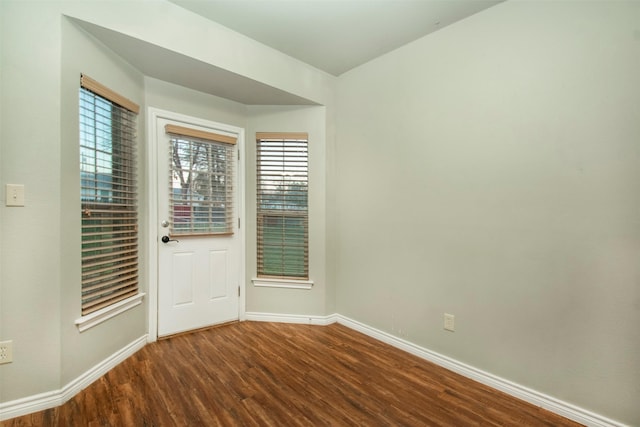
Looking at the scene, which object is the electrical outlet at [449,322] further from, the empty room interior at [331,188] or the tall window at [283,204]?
the tall window at [283,204]

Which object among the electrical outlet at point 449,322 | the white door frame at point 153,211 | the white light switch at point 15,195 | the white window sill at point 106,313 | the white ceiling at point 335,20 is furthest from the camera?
the white door frame at point 153,211

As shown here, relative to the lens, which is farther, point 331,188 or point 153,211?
point 331,188

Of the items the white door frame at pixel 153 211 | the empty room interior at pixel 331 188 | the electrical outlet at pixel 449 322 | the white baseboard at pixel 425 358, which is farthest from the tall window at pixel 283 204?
the electrical outlet at pixel 449 322

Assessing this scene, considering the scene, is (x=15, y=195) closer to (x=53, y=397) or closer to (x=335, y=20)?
(x=53, y=397)

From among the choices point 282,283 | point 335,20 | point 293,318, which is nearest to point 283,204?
point 282,283

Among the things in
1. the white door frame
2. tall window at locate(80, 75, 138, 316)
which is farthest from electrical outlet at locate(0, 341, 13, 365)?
the white door frame

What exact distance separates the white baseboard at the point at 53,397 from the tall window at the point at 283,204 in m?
1.51

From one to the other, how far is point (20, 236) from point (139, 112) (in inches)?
51.4

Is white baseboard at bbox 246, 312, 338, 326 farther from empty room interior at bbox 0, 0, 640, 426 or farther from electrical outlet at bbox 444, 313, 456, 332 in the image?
electrical outlet at bbox 444, 313, 456, 332

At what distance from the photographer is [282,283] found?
312 cm

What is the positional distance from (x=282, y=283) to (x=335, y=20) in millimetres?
2473

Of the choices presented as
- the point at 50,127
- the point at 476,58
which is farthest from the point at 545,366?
the point at 50,127

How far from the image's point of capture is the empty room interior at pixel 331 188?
1.64 m

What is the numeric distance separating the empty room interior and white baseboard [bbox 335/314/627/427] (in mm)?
11
